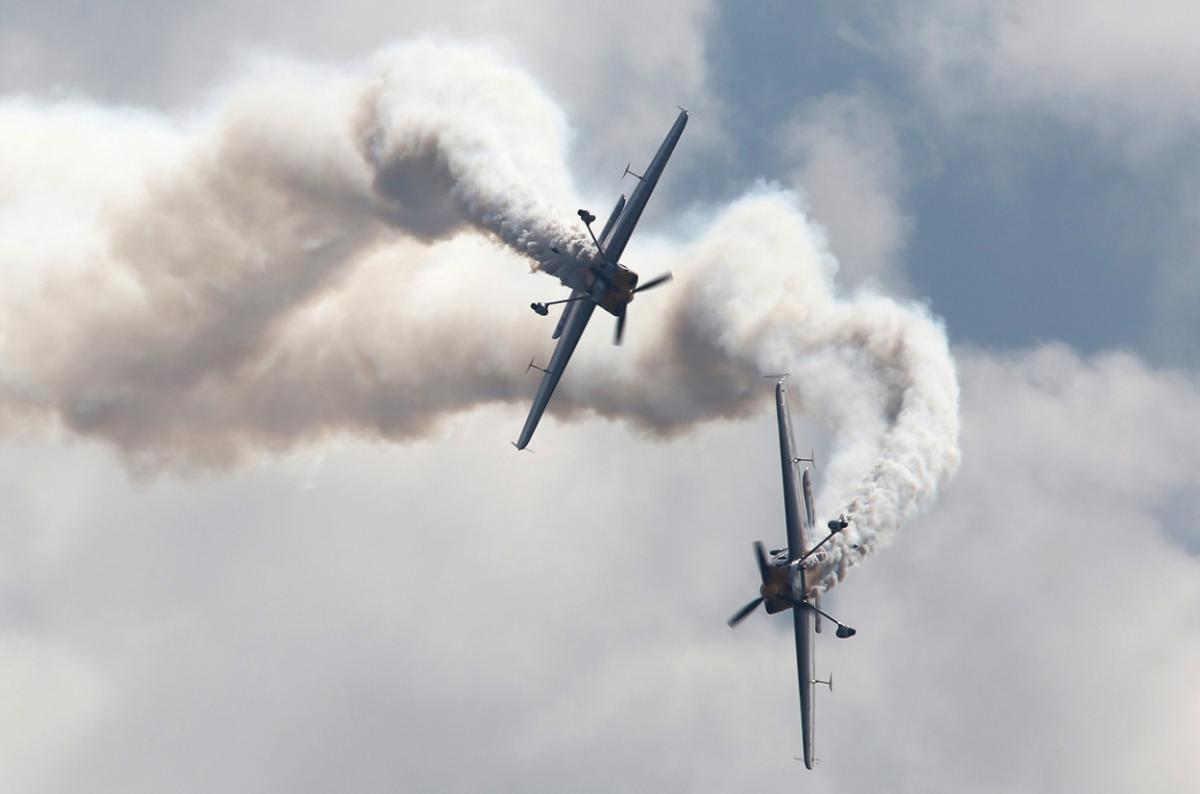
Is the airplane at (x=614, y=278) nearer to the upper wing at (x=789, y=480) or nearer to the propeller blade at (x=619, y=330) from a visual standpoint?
the propeller blade at (x=619, y=330)

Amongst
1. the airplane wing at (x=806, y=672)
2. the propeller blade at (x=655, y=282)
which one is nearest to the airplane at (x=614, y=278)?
the propeller blade at (x=655, y=282)

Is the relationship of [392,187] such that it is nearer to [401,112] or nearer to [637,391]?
[401,112]

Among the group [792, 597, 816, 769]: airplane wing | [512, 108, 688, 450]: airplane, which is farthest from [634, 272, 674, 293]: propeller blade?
[792, 597, 816, 769]: airplane wing

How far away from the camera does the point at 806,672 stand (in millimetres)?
83938

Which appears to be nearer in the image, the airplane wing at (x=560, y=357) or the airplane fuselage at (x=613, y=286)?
the airplane fuselage at (x=613, y=286)

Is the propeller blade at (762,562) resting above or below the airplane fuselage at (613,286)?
below

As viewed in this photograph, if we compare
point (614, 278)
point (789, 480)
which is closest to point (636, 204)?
point (614, 278)

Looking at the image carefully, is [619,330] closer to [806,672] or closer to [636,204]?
[636,204]

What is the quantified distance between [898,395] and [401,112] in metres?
23.3

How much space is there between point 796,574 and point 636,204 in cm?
1616

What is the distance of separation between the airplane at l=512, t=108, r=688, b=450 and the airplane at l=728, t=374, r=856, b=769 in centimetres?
846

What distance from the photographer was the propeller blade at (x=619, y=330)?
79.3 metres

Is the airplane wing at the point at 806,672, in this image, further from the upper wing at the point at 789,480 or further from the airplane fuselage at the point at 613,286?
the airplane fuselage at the point at 613,286

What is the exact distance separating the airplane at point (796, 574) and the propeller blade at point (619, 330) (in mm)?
8157
